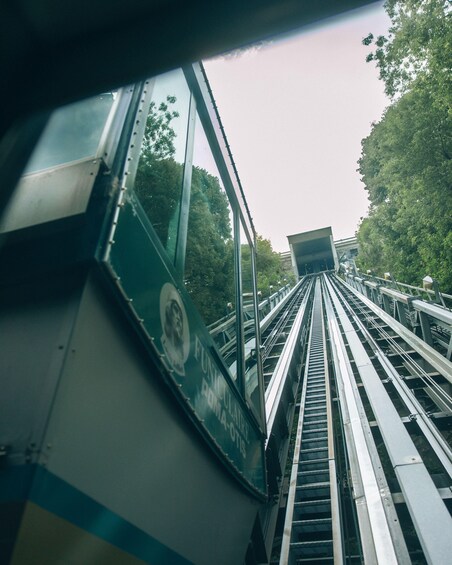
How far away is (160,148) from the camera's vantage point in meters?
2.12

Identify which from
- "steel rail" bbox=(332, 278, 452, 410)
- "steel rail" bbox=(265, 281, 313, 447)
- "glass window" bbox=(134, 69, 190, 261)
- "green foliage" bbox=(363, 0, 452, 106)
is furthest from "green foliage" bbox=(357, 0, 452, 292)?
"glass window" bbox=(134, 69, 190, 261)

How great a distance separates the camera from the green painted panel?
1.48 metres

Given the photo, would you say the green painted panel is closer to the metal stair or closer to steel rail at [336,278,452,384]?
the metal stair

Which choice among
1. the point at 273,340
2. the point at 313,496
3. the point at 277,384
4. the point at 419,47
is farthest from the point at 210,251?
the point at 419,47

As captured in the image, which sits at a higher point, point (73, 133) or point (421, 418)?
point (73, 133)

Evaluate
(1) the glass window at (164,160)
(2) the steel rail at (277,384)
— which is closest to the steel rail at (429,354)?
(2) the steel rail at (277,384)

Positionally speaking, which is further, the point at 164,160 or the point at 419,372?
the point at 419,372

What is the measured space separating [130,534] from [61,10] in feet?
8.59

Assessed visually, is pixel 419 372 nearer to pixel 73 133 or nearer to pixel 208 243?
pixel 208 243

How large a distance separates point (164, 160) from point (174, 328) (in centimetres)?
109

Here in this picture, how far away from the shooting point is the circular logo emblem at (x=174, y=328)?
171 centimetres

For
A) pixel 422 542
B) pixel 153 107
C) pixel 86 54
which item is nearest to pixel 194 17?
pixel 153 107

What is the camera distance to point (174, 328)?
72.2 inches

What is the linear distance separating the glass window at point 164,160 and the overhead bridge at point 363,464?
279 centimetres
